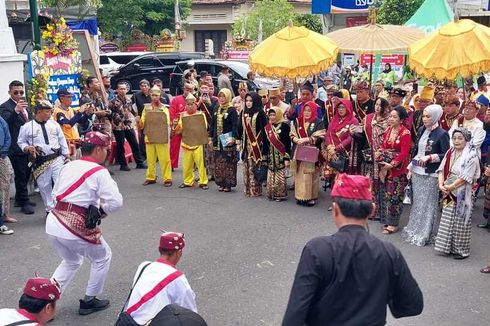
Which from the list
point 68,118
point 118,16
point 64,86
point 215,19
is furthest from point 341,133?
point 215,19

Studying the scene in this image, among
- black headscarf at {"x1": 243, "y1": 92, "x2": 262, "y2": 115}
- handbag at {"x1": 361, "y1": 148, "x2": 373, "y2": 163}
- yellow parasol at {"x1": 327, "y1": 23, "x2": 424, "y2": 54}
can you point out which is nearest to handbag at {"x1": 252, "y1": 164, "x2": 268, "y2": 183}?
black headscarf at {"x1": 243, "y1": 92, "x2": 262, "y2": 115}

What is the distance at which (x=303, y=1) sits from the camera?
42.5 meters

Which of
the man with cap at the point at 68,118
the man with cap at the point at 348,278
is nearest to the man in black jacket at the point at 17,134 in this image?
the man with cap at the point at 68,118

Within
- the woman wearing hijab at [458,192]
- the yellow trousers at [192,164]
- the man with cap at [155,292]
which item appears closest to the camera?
the man with cap at [155,292]

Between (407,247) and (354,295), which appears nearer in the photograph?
(354,295)

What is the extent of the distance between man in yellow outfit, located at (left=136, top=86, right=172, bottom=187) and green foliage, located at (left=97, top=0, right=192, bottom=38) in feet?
67.8

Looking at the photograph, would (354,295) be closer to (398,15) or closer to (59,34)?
(59,34)

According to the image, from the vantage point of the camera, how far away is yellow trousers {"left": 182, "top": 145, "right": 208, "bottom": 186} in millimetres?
9797

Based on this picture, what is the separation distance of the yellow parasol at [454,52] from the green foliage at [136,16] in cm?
2321

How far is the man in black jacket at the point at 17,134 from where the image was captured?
Result: 329 inches

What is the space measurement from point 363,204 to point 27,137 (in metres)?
6.04

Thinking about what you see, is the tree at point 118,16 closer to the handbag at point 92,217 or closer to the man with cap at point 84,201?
the man with cap at point 84,201

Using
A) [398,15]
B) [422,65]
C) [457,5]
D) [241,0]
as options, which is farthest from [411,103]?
[241,0]

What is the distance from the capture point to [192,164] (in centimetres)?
999
